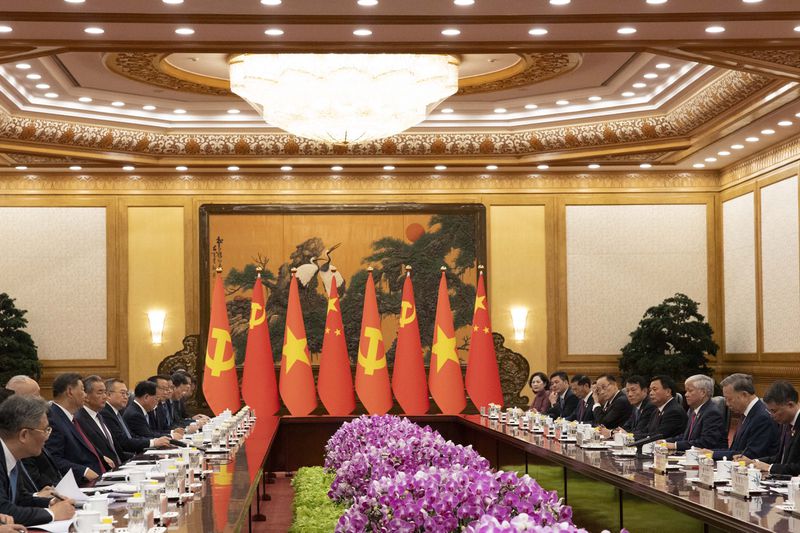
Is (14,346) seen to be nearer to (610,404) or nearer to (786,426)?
(610,404)

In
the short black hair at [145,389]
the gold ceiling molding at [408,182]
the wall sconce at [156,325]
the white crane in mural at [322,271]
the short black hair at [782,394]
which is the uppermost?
the gold ceiling molding at [408,182]

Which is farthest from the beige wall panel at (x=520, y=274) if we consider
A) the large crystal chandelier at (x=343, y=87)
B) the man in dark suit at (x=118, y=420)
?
the man in dark suit at (x=118, y=420)

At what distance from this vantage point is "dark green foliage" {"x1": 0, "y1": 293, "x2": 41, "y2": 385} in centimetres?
1301

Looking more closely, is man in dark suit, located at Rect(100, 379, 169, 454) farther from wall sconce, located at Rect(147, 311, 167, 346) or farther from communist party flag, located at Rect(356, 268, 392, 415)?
wall sconce, located at Rect(147, 311, 167, 346)

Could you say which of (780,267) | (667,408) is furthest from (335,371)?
(780,267)

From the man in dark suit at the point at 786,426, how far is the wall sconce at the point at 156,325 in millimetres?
9380

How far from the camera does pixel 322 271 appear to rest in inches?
563

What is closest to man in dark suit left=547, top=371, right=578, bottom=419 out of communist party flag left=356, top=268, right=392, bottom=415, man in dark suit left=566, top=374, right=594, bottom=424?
man in dark suit left=566, top=374, right=594, bottom=424

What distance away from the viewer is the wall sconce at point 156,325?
14.1 meters

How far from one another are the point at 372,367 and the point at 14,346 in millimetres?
4293

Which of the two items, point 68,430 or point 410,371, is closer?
point 68,430

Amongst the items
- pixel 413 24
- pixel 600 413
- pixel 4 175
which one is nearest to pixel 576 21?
pixel 413 24

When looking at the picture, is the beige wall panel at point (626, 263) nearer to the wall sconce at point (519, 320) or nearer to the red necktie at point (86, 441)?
the wall sconce at point (519, 320)

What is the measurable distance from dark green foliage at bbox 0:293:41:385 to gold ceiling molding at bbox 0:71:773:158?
2.16 m
